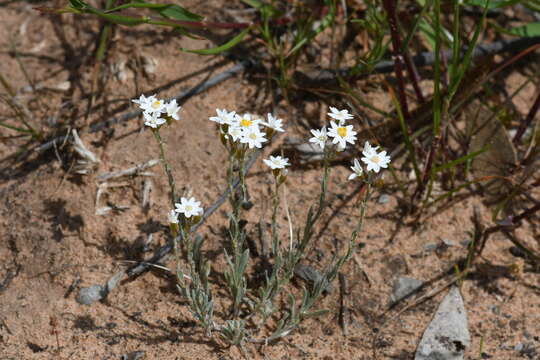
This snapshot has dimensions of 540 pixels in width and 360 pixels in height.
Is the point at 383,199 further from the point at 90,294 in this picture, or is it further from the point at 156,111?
the point at 90,294

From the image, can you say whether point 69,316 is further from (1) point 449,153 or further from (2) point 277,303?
(1) point 449,153

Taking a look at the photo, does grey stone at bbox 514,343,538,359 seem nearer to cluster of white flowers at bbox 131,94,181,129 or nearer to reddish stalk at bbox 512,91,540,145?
reddish stalk at bbox 512,91,540,145

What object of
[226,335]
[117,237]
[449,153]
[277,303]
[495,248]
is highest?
[449,153]

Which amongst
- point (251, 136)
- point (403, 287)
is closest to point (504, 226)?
point (403, 287)

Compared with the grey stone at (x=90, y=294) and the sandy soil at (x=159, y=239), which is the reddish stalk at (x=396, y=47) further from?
the grey stone at (x=90, y=294)

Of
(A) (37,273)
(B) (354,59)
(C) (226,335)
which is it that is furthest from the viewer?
(B) (354,59)

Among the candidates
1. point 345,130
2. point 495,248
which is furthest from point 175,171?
point 495,248
